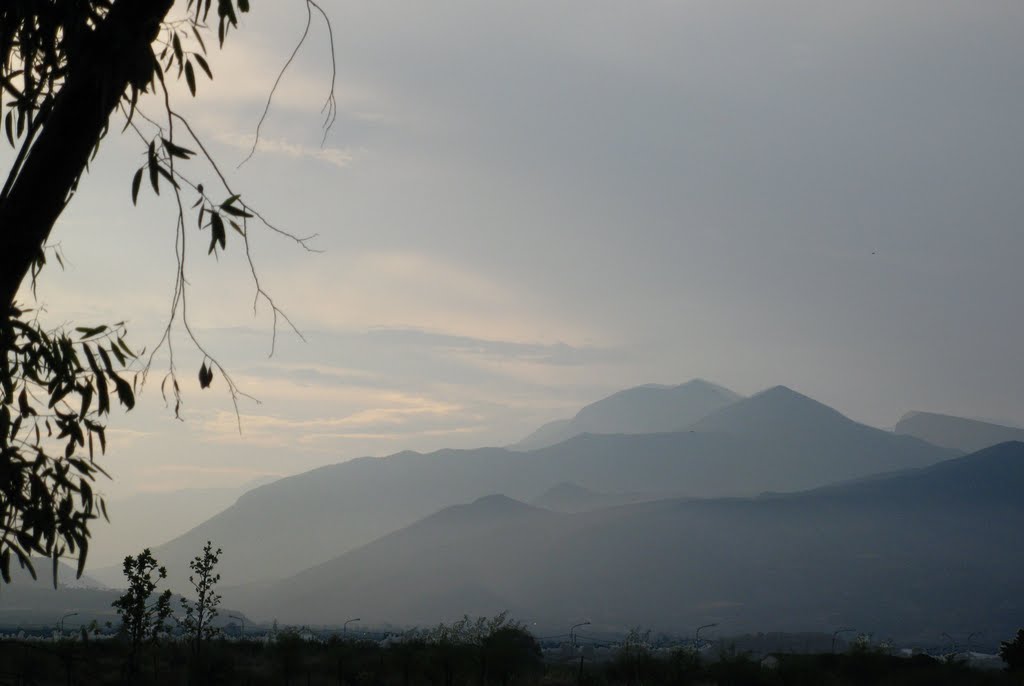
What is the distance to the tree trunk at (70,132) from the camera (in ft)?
16.3

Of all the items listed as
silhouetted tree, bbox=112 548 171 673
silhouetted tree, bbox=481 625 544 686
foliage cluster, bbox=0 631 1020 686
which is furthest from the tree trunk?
silhouetted tree, bbox=481 625 544 686

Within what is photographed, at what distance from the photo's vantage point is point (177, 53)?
629 cm

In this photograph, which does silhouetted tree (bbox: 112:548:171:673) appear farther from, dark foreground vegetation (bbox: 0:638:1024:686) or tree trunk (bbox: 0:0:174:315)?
tree trunk (bbox: 0:0:174:315)

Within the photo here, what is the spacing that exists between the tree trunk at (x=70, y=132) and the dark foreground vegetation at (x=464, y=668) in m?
20.9

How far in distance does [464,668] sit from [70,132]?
78.5 ft

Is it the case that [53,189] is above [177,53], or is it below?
below

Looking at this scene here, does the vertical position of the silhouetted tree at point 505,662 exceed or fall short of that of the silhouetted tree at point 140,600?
it falls short

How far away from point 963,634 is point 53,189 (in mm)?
185517

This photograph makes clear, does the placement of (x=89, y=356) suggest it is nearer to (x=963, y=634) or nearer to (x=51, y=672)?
(x=51, y=672)

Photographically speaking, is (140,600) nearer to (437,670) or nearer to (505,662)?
(437,670)

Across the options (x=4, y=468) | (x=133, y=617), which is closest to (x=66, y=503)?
(x=4, y=468)

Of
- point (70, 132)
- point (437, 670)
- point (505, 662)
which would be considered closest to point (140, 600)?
point (437, 670)

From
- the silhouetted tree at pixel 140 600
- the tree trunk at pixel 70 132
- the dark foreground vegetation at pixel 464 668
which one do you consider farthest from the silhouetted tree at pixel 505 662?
the tree trunk at pixel 70 132

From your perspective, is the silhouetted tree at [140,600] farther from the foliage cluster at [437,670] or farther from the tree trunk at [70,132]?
the tree trunk at [70,132]
